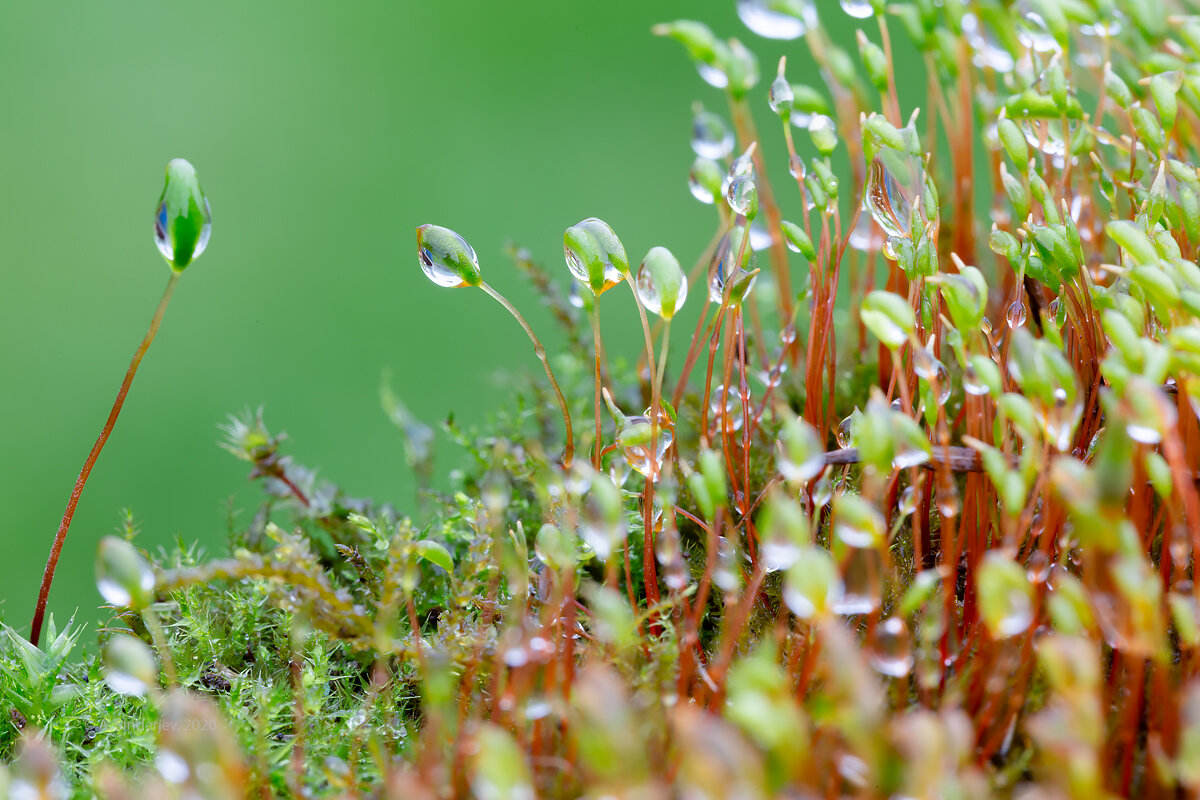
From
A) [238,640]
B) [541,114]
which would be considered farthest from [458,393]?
[238,640]

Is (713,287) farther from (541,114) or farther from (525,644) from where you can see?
(541,114)

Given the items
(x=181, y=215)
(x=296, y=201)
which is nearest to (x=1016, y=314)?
(x=181, y=215)

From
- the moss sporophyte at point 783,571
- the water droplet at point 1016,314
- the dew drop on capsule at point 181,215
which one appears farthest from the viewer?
the water droplet at point 1016,314

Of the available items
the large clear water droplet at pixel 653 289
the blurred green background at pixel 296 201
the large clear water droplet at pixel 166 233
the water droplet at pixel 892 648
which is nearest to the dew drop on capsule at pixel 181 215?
the large clear water droplet at pixel 166 233

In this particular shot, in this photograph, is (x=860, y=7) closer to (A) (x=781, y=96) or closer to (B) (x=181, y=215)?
(A) (x=781, y=96)

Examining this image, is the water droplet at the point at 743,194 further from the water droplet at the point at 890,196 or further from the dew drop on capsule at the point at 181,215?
the dew drop on capsule at the point at 181,215

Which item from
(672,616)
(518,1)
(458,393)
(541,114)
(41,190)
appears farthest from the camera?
(518,1)

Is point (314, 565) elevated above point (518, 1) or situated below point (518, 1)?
below
